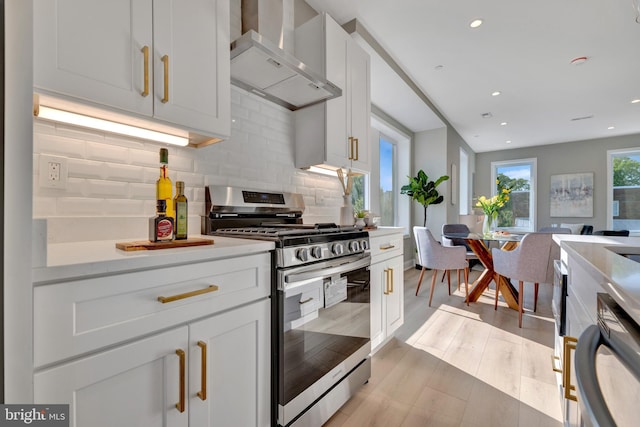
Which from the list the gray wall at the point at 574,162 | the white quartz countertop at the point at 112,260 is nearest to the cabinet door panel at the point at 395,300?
the white quartz countertop at the point at 112,260

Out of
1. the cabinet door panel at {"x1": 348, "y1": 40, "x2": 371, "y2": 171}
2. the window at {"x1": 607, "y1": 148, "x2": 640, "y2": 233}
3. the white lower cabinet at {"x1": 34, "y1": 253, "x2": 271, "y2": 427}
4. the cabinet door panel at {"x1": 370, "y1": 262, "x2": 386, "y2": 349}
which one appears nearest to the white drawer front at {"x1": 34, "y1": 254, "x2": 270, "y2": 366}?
the white lower cabinet at {"x1": 34, "y1": 253, "x2": 271, "y2": 427}

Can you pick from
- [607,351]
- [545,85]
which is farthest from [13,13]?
[545,85]

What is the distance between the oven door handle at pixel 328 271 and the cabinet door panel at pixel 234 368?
0.50 feet

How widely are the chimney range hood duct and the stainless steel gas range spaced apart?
2.32 ft

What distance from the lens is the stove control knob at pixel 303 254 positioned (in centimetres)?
132

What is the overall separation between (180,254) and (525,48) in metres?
3.76

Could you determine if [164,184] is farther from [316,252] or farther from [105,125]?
[316,252]

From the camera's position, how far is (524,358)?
2.11m

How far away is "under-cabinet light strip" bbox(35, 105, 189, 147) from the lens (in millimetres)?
1136

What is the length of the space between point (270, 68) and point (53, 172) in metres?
1.17

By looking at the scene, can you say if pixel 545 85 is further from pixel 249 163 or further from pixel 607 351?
pixel 607 351

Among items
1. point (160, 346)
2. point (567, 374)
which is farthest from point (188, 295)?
point (567, 374)

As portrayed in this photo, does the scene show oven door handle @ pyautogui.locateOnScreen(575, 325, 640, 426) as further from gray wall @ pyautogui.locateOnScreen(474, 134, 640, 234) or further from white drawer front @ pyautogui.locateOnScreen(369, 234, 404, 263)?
gray wall @ pyautogui.locateOnScreen(474, 134, 640, 234)

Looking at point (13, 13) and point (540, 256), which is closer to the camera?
point (13, 13)
